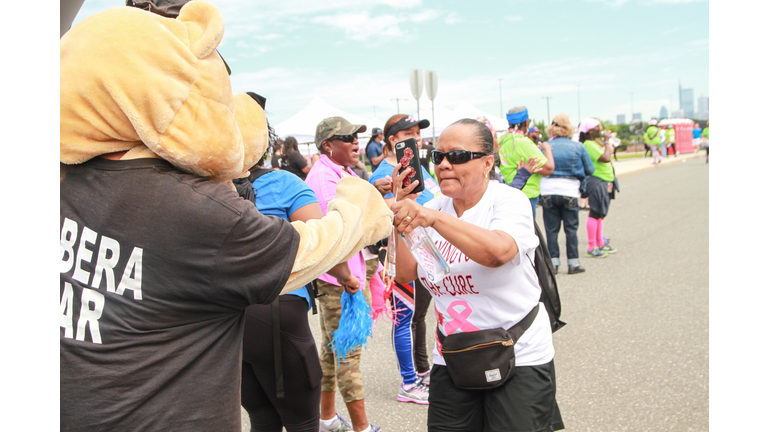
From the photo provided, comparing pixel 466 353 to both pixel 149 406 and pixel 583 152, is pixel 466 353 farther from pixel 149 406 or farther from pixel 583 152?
pixel 583 152

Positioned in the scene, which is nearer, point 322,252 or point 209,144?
point 209,144

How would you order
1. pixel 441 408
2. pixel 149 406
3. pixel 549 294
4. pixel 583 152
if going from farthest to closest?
pixel 583 152 → pixel 549 294 → pixel 441 408 → pixel 149 406

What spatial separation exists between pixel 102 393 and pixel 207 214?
1.74 feet

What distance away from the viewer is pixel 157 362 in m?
1.45

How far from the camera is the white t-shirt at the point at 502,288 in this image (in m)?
2.31

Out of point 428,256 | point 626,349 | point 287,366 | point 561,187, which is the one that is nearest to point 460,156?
point 428,256

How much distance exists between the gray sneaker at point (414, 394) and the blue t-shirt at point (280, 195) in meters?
1.56

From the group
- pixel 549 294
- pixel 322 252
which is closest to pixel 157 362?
pixel 322 252

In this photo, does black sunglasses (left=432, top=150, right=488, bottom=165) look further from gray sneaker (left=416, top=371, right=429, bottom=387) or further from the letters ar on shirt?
gray sneaker (left=416, top=371, right=429, bottom=387)

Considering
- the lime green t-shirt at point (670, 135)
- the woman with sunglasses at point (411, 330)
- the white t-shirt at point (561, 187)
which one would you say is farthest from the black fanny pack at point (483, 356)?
the lime green t-shirt at point (670, 135)

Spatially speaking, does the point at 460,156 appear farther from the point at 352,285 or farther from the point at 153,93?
the point at 153,93

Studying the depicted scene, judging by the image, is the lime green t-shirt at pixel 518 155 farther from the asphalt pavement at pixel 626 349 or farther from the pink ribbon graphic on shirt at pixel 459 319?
the pink ribbon graphic on shirt at pixel 459 319

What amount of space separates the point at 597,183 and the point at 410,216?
665 centimetres

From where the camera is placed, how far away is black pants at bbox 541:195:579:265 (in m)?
7.25
